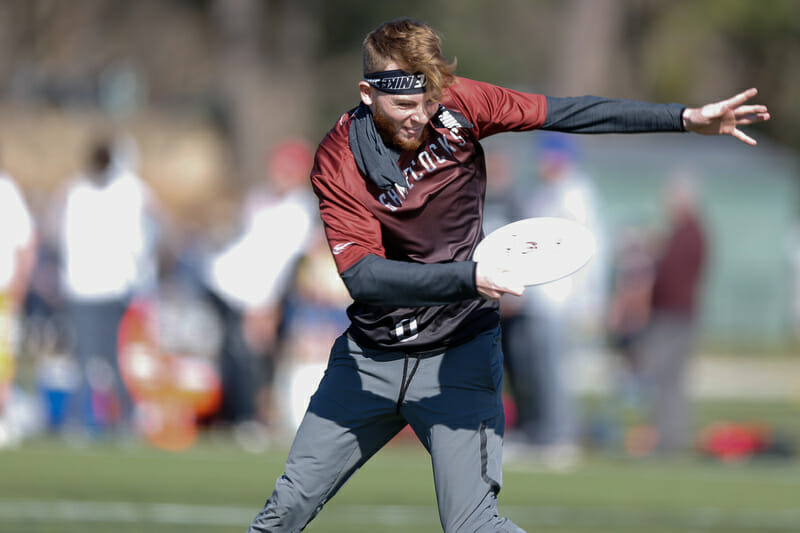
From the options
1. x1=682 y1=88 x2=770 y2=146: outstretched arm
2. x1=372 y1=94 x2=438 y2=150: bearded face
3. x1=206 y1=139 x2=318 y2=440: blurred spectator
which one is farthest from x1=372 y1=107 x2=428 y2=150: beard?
x1=206 y1=139 x2=318 y2=440: blurred spectator

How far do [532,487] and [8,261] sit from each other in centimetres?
449

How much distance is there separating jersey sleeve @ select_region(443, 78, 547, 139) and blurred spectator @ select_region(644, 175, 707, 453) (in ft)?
23.4

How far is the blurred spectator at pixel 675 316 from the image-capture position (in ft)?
39.0

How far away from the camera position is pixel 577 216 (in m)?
10.5

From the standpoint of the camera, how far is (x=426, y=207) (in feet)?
16.1

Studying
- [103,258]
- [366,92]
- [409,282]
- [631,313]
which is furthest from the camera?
[631,313]

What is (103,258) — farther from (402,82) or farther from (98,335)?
(402,82)

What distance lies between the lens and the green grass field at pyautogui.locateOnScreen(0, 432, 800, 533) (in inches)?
315

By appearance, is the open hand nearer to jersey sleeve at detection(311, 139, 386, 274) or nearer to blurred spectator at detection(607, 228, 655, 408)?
jersey sleeve at detection(311, 139, 386, 274)

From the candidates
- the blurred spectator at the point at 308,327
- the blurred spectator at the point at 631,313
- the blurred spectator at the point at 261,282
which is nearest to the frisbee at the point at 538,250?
the blurred spectator at the point at 261,282

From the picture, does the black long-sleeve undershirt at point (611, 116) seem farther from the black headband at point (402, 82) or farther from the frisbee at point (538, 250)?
the black headband at point (402, 82)

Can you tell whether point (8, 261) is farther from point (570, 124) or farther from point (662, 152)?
point (662, 152)

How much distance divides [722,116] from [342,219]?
4.93ft

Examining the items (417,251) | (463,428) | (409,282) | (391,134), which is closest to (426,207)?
(417,251)
